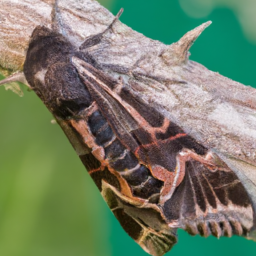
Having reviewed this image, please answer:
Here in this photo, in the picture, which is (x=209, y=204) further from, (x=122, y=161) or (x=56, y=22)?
(x=56, y=22)

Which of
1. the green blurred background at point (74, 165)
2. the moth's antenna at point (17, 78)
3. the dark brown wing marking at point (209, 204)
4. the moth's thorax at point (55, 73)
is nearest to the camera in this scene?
the dark brown wing marking at point (209, 204)

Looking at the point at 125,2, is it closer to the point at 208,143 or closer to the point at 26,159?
the point at 26,159

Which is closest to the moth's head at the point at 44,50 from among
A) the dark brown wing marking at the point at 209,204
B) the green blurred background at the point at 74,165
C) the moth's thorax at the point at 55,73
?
the moth's thorax at the point at 55,73

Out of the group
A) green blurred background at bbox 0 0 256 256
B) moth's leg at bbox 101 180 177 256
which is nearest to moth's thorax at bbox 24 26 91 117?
moth's leg at bbox 101 180 177 256

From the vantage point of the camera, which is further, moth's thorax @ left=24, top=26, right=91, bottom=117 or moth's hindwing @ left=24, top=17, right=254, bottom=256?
moth's thorax @ left=24, top=26, right=91, bottom=117

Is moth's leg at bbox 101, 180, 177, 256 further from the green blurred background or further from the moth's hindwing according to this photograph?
the green blurred background

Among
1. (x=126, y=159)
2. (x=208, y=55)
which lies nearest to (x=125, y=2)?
(x=208, y=55)

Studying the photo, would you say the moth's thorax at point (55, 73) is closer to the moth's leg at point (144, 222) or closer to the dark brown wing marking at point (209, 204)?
the moth's leg at point (144, 222)
